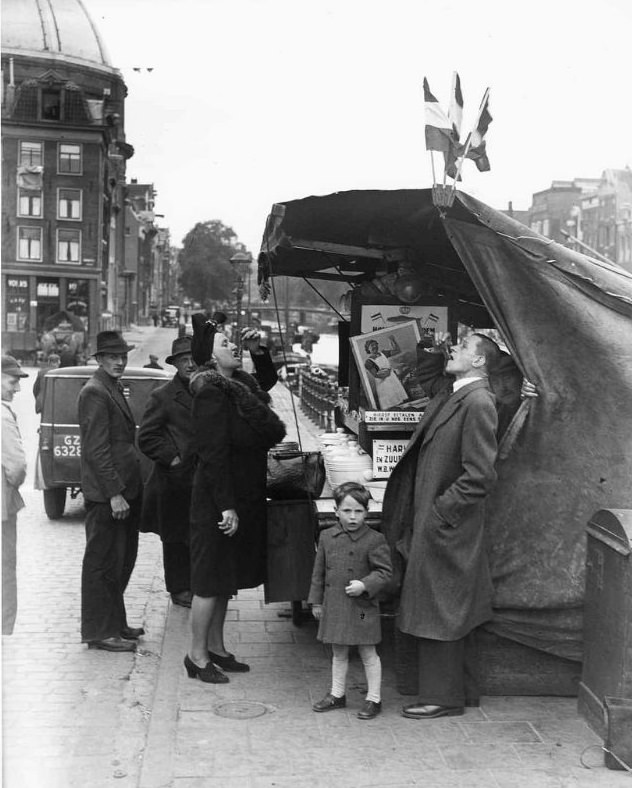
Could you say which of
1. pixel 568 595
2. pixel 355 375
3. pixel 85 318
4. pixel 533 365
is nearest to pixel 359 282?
pixel 355 375

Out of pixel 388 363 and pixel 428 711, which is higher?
pixel 388 363

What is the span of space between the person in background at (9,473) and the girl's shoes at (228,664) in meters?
1.25

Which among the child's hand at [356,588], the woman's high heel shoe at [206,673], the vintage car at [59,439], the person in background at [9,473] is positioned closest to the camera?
the child's hand at [356,588]

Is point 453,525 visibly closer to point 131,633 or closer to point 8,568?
point 8,568

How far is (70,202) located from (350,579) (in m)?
29.6

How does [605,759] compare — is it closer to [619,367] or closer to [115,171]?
[619,367]

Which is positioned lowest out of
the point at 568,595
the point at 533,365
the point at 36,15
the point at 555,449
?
the point at 568,595

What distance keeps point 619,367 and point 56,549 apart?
6.52 m

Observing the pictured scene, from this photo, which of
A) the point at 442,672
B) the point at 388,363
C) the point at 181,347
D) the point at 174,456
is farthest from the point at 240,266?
the point at 442,672

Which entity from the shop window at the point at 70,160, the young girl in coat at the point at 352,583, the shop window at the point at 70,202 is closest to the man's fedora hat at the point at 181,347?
the young girl in coat at the point at 352,583

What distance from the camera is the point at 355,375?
302 inches

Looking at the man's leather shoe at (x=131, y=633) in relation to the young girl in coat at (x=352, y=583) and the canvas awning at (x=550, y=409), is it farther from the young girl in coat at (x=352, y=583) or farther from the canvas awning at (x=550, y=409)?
the canvas awning at (x=550, y=409)

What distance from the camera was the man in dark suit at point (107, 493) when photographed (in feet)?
21.0

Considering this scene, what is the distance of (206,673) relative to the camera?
5926mm
